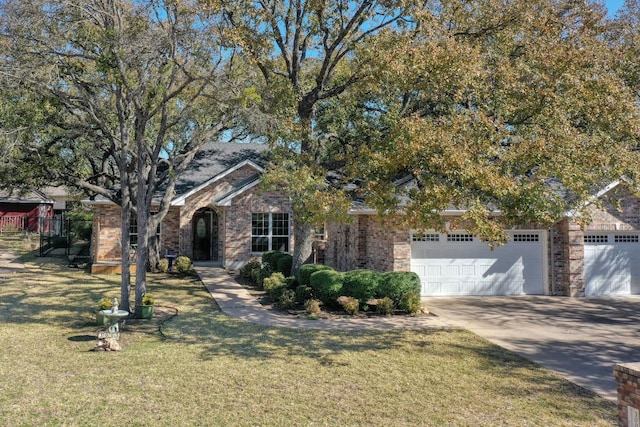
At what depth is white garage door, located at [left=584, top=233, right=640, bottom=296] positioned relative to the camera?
16875mm

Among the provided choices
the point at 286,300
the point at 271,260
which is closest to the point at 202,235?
the point at 271,260

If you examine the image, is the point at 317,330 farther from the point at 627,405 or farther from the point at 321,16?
the point at 321,16

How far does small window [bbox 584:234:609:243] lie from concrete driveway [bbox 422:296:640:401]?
2098 mm

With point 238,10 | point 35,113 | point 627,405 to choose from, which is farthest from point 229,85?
point 627,405

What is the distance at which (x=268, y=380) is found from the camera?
7.71m

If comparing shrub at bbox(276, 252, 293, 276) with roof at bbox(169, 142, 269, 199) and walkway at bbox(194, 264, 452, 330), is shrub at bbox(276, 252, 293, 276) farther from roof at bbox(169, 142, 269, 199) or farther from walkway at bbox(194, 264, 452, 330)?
roof at bbox(169, 142, 269, 199)

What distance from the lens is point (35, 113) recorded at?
1619 cm

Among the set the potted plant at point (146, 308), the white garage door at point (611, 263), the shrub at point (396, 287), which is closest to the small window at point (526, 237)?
the white garage door at point (611, 263)

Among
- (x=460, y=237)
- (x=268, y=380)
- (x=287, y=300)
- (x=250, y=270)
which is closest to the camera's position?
(x=268, y=380)

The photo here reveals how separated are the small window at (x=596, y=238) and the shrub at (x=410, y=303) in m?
7.78

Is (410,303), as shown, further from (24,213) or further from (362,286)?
(24,213)

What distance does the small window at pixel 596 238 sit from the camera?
55.7 ft

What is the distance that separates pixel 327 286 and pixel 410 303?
2368 mm

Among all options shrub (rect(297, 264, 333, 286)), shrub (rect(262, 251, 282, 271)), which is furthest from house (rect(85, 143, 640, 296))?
shrub (rect(262, 251, 282, 271))
